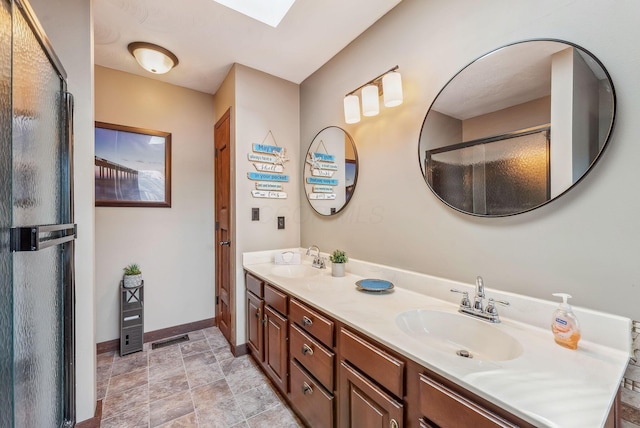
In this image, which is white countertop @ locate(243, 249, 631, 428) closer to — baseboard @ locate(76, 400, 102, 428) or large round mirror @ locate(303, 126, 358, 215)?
large round mirror @ locate(303, 126, 358, 215)

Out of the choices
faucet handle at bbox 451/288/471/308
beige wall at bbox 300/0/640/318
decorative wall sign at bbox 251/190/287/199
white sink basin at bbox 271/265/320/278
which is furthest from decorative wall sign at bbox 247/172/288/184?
faucet handle at bbox 451/288/471/308

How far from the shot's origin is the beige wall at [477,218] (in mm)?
878

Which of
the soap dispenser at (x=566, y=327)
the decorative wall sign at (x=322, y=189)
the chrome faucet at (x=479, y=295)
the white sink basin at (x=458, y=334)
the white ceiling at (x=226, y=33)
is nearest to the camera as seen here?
the soap dispenser at (x=566, y=327)

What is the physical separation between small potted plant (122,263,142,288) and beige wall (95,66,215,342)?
73 mm

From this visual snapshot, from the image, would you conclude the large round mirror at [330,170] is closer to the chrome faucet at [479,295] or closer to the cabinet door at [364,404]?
the chrome faucet at [479,295]

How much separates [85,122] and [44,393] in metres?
1.36

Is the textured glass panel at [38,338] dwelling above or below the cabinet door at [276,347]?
above

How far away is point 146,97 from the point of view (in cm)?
251

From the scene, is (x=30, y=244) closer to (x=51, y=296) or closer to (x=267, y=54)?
(x=51, y=296)

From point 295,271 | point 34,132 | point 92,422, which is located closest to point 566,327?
point 295,271

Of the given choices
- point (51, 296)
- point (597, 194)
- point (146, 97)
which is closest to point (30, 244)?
point (51, 296)

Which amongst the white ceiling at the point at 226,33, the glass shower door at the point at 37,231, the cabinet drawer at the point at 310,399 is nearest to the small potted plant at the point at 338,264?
the cabinet drawer at the point at 310,399

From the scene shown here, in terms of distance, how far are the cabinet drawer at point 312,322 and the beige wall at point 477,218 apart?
63cm

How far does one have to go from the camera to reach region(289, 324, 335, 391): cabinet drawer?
1.25 metres
